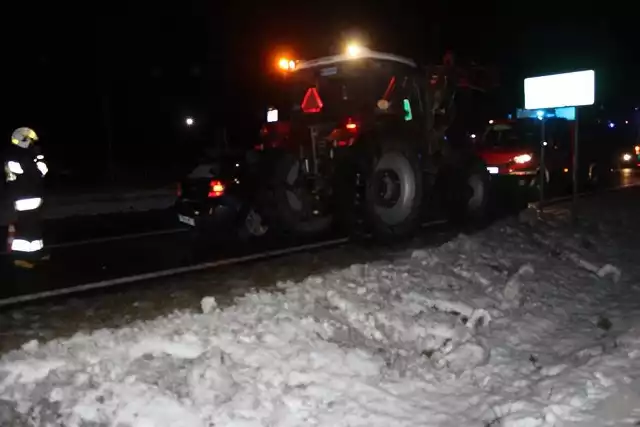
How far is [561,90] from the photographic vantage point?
12648 millimetres

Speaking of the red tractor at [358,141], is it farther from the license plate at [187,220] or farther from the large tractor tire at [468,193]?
the license plate at [187,220]

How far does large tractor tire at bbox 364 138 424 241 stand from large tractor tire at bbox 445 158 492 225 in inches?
62.1

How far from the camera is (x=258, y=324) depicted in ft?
19.8

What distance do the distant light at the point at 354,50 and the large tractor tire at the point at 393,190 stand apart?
1.23 m

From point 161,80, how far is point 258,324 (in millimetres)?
32766

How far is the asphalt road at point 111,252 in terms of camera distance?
333 inches

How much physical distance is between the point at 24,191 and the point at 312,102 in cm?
414

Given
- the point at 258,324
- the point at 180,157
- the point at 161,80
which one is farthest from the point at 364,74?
the point at 161,80

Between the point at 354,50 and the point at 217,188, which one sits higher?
the point at 354,50

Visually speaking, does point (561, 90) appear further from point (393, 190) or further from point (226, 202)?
point (226, 202)

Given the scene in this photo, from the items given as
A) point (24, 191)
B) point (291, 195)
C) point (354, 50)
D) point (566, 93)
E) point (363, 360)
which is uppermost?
point (354, 50)

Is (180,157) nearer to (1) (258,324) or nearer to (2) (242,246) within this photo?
(2) (242,246)

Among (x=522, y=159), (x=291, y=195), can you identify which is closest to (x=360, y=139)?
(x=291, y=195)

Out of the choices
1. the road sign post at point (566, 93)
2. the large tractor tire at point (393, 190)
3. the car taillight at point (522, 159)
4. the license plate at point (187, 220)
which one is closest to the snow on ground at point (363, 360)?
the large tractor tire at point (393, 190)
